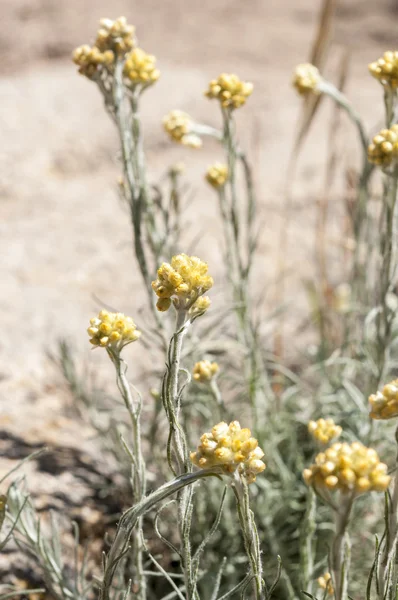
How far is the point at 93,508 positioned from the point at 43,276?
73cm

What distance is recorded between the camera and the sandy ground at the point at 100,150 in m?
1.42

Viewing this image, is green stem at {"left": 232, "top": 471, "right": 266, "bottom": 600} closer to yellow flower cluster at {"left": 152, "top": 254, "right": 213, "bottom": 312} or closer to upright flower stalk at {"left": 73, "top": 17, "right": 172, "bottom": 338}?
yellow flower cluster at {"left": 152, "top": 254, "right": 213, "bottom": 312}

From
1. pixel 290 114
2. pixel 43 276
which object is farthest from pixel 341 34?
pixel 43 276

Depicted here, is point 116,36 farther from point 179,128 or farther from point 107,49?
point 179,128

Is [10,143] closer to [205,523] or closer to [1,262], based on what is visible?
[1,262]

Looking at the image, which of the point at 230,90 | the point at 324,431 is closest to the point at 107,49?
the point at 230,90

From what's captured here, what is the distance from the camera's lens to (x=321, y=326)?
1.31m

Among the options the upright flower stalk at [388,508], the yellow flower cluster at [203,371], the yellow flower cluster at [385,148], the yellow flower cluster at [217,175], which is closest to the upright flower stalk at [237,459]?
the upright flower stalk at [388,508]

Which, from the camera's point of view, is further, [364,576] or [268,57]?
[268,57]

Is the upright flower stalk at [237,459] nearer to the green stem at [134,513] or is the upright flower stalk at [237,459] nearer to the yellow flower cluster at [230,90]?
the green stem at [134,513]

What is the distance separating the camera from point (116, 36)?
0.79 m

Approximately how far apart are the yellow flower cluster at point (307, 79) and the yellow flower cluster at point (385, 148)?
0.27 metres

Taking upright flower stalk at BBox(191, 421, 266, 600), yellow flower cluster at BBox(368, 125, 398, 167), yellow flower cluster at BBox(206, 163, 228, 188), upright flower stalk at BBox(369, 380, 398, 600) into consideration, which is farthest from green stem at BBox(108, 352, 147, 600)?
yellow flower cluster at BBox(206, 163, 228, 188)

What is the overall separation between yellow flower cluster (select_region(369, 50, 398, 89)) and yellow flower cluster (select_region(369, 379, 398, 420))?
15.7 inches
